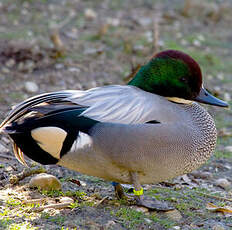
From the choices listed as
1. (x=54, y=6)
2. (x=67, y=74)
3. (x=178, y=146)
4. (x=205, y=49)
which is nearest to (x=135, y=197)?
(x=178, y=146)

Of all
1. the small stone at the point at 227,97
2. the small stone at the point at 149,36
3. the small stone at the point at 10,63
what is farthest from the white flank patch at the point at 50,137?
the small stone at the point at 149,36

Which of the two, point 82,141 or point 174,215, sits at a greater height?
point 82,141

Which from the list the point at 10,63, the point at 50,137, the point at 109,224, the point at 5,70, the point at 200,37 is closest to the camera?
the point at 109,224

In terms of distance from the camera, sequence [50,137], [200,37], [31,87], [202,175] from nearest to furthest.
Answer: [50,137] < [202,175] < [31,87] < [200,37]

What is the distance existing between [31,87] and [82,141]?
2.27 metres

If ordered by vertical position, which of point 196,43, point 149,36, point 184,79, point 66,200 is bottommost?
point 66,200

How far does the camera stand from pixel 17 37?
588 centimetres

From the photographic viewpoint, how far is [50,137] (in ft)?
9.37

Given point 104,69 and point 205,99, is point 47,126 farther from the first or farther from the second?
→ point 104,69

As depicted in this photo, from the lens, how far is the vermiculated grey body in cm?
282

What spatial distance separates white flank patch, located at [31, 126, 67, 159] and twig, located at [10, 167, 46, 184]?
1.61ft

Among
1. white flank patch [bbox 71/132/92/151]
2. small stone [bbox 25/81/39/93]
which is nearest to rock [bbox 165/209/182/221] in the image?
white flank patch [bbox 71/132/92/151]

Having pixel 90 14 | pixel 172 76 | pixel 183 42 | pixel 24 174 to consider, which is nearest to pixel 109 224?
pixel 24 174

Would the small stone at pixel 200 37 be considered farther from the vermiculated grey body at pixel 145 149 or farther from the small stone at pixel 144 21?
the vermiculated grey body at pixel 145 149
